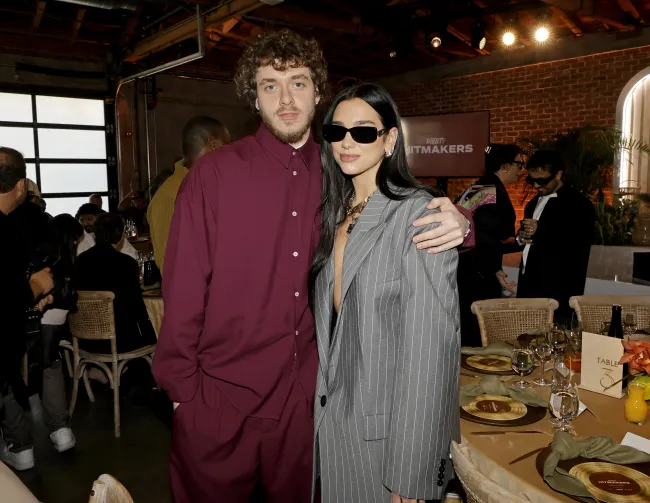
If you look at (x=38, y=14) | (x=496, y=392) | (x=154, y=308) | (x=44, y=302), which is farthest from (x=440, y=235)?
(x=38, y=14)

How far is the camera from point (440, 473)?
1509 mm

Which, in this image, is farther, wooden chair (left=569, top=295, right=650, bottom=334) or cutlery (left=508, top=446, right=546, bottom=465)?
wooden chair (left=569, top=295, right=650, bottom=334)

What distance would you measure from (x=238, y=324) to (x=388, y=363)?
0.53 metres

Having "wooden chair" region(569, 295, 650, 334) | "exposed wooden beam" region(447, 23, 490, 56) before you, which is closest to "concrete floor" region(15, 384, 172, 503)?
"wooden chair" region(569, 295, 650, 334)

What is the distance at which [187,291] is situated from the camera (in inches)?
69.3

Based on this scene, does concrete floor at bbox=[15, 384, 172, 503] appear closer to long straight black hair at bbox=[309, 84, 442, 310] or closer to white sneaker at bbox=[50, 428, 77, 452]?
white sneaker at bbox=[50, 428, 77, 452]

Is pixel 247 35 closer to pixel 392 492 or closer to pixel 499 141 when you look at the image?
pixel 499 141

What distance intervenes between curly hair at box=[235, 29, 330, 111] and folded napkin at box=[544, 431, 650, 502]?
1377mm

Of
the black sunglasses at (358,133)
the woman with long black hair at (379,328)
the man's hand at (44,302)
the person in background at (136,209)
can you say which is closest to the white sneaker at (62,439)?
the man's hand at (44,302)

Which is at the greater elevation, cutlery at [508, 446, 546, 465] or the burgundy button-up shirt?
the burgundy button-up shirt

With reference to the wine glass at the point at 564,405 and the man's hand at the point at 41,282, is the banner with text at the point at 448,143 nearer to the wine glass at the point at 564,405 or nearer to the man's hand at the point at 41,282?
the man's hand at the point at 41,282

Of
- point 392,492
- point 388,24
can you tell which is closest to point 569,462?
point 392,492

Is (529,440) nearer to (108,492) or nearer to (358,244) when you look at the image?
(358,244)

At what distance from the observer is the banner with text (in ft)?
31.6
